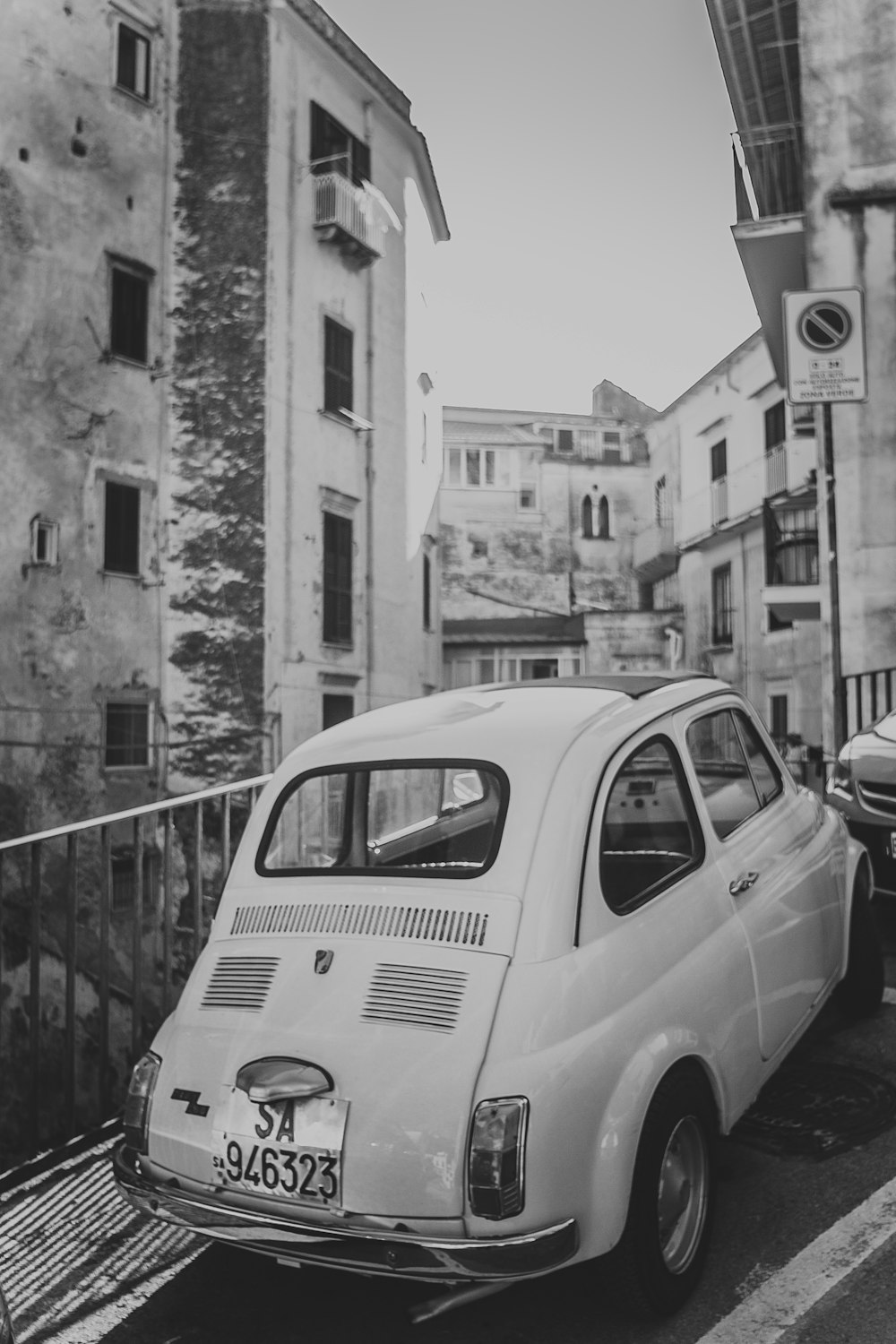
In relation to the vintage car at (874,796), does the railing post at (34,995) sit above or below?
below

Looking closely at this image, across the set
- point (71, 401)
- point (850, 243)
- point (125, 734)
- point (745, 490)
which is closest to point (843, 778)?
point (850, 243)

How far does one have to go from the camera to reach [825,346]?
9.95 m

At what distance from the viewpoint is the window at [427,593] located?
930 inches

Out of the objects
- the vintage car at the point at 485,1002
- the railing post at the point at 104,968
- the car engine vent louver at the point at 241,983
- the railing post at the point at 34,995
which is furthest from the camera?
the railing post at the point at 104,968

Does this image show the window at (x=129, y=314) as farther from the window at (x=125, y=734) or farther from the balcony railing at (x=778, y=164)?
the balcony railing at (x=778, y=164)

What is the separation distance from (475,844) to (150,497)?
49.5 ft

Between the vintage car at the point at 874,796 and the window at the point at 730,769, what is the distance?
1.72 m

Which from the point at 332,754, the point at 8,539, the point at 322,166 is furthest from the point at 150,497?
the point at 332,754

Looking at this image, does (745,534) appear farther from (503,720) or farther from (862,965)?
(503,720)

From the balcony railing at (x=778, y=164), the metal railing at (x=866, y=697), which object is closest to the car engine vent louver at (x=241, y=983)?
the metal railing at (x=866, y=697)

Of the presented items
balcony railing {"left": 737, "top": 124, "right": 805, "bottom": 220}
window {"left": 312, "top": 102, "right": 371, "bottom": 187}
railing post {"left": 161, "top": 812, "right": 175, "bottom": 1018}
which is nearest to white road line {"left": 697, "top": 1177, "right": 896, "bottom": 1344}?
railing post {"left": 161, "top": 812, "right": 175, "bottom": 1018}

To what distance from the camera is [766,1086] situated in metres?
4.36

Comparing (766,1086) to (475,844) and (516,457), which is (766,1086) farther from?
(516,457)

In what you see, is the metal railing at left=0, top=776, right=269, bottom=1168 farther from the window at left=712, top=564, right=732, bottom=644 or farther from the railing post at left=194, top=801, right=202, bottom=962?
the window at left=712, top=564, right=732, bottom=644
